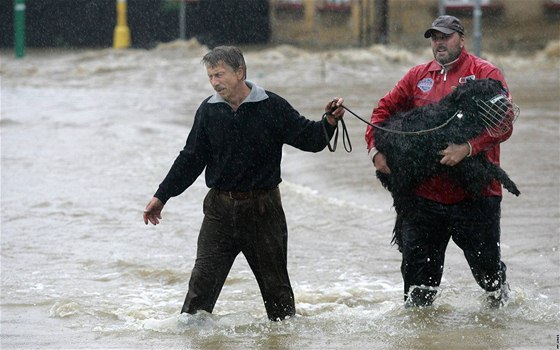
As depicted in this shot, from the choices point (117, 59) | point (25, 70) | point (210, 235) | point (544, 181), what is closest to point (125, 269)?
point (210, 235)

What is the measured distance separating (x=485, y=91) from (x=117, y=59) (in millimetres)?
20526

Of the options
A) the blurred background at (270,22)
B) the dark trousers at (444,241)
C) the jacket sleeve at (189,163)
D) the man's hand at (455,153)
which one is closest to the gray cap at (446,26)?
the man's hand at (455,153)

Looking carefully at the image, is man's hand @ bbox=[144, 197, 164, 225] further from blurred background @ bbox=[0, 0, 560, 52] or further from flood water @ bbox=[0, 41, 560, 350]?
blurred background @ bbox=[0, 0, 560, 52]

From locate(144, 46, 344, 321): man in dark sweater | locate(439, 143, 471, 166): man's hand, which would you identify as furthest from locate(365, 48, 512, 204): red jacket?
locate(144, 46, 344, 321): man in dark sweater

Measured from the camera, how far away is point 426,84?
649 centimetres

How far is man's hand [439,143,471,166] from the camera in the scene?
6.17m

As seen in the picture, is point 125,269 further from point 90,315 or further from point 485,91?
point 485,91

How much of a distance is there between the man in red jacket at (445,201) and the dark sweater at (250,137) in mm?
571

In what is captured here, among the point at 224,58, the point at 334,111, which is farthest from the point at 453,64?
the point at 224,58

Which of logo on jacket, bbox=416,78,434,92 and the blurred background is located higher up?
logo on jacket, bbox=416,78,434,92

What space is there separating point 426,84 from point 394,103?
245 mm

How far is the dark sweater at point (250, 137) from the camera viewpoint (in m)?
6.15

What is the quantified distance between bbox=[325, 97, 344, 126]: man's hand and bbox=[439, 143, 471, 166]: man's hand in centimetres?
65

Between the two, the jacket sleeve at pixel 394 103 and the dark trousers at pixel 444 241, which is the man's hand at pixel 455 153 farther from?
the jacket sleeve at pixel 394 103
